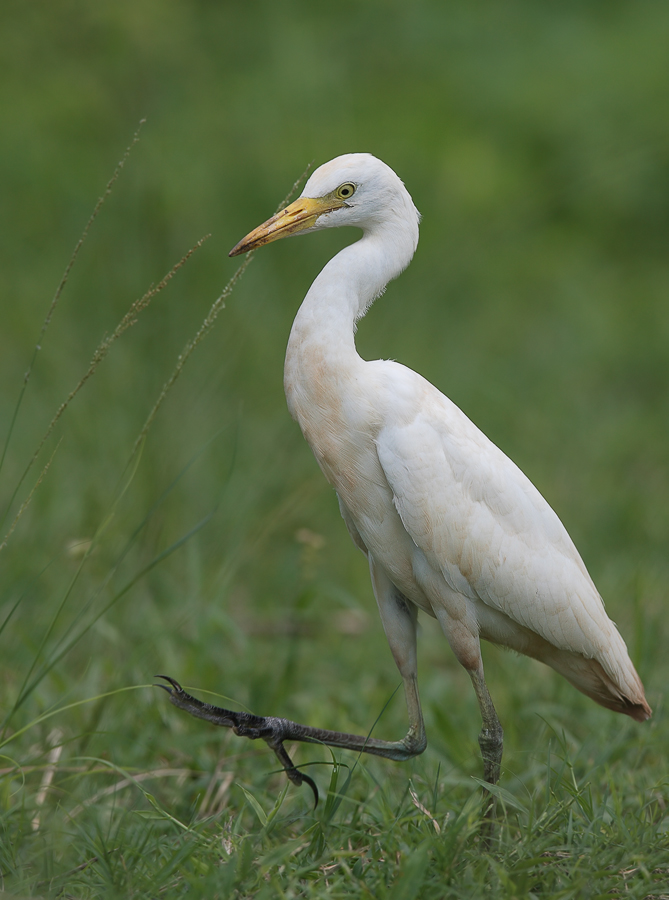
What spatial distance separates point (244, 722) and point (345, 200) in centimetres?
158

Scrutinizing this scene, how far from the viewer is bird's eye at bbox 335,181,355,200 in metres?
2.58

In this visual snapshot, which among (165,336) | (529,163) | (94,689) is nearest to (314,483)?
(165,336)

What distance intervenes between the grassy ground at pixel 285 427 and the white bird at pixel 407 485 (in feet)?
1.05

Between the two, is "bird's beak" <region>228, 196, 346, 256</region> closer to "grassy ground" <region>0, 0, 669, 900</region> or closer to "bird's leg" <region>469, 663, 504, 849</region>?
"grassy ground" <region>0, 0, 669, 900</region>

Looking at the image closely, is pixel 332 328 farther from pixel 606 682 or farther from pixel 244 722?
pixel 606 682

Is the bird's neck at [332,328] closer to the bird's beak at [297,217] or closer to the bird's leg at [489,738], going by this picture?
the bird's beak at [297,217]

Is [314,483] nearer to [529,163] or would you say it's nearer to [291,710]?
[291,710]

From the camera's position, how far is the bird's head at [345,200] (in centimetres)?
256

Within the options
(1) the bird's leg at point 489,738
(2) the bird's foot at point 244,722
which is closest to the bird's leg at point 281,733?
(2) the bird's foot at point 244,722

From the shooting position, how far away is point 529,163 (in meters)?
10.0

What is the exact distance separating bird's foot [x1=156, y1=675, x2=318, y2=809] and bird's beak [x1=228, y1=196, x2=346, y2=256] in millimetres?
1317

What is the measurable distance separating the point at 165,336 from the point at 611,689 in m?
3.03

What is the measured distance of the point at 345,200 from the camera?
8.50 ft

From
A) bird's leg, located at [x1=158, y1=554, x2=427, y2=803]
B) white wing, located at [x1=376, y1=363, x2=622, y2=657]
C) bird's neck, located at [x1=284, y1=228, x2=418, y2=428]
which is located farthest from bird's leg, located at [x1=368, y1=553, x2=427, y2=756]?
bird's neck, located at [x1=284, y1=228, x2=418, y2=428]
